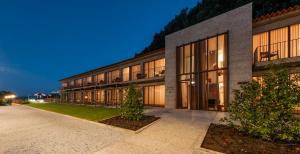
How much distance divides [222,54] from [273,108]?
916cm

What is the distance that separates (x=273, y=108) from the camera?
6.95 meters

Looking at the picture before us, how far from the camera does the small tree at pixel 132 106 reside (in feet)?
40.8

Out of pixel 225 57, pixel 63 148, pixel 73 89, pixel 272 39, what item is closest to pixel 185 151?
pixel 63 148

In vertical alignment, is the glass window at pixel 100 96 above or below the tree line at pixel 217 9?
below

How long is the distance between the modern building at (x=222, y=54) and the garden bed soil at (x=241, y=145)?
3.81 metres

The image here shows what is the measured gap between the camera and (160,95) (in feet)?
72.1

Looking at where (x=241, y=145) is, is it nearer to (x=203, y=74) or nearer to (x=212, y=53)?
(x=203, y=74)

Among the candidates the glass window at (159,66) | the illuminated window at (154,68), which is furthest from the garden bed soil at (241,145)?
the glass window at (159,66)

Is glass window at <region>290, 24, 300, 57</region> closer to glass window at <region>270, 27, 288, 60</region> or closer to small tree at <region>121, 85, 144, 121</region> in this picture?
glass window at <region>270, 27, 288, 60</region>

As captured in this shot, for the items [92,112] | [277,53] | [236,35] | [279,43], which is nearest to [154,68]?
[92,112]

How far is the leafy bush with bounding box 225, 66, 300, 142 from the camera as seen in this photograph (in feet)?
21.8

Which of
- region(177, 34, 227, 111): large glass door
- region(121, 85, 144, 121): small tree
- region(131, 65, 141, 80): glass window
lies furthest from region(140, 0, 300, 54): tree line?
region(121, 85, 144, 121): small tree

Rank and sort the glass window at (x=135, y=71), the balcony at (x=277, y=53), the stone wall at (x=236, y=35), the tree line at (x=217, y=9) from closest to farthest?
the balcony at (x=277, y=53), the stone wall at (x=236, y=35), the tree line at (x=217, y=9), the glass window at (x=135, y=71)

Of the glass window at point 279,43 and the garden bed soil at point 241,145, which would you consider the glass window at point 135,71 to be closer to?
the glass window at point 279,43
